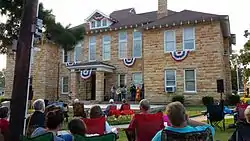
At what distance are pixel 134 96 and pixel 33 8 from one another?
18.4 m

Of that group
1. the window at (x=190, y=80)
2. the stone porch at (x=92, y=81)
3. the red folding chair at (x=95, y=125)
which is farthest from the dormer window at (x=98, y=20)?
the red folding chair at (x=95, y=125)

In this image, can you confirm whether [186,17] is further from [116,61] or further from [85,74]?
[85,74]

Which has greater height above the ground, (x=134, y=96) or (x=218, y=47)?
(x=218, y=47)

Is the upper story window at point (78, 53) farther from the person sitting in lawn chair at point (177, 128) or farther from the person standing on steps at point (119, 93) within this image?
the person sitting in lawn chair at point (177, 128)

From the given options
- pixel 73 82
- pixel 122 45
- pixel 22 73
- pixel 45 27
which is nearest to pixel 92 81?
pixel 73 82

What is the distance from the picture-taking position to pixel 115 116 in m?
12.3

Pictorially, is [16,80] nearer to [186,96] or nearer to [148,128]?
[148,128]

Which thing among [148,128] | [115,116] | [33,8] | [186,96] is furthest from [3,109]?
[186,96]

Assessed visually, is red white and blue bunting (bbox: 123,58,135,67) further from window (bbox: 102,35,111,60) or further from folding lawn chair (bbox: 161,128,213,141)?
folding lawn chair (bbox: 161,128,213,141)

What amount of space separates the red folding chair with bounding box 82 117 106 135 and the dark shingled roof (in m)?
13.9

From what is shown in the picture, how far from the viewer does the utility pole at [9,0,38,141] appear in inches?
168

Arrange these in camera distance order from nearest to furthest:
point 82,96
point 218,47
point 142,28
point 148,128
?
point 148,128 < point 218,47 < point 142,28 < point 82,96

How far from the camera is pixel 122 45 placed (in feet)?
79.6

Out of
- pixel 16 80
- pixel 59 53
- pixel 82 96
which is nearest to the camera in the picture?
pixel 16 80
